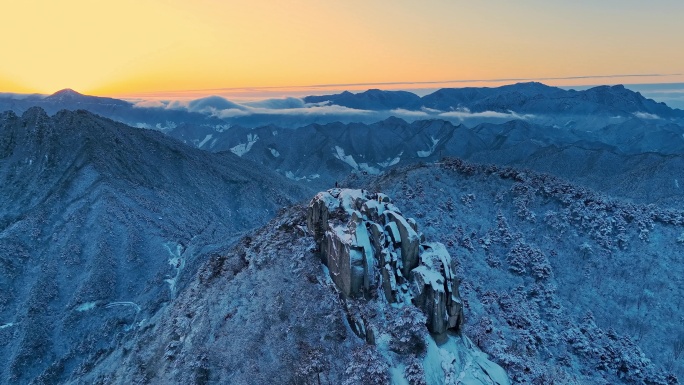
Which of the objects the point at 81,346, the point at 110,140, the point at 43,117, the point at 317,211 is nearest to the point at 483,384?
the point at 317,211

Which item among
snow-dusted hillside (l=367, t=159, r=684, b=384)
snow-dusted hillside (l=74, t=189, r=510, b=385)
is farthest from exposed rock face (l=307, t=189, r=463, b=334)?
A: snow-dusted hillside (l=367, t=159, r=684, b=384)

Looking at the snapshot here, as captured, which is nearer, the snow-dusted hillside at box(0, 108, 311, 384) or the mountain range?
the mountain range

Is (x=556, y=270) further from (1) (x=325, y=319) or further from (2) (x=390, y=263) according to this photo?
(1) (x=325, y=319)

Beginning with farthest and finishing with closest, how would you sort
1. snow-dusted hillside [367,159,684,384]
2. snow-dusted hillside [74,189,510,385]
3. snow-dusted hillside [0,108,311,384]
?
1. snow-dusted hillside [0,108,311,384]
2. snow-dusted hillside [367,159,684,384]
3. snow-dusted hillside [74,189,510,385]

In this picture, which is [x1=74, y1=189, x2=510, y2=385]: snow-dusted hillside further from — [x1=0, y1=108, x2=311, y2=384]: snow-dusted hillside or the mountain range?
[x1=0, y1=108, x2=311, y2=384]: snow-dusted hillside

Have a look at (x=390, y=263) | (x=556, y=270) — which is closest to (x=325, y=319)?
(x=390, y=263)

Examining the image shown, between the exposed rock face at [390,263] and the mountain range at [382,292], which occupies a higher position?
the exposed rock face at [390,263]

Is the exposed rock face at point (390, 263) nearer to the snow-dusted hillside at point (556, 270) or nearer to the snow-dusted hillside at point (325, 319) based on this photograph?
the snow-dusted hillside at point (325, 319)

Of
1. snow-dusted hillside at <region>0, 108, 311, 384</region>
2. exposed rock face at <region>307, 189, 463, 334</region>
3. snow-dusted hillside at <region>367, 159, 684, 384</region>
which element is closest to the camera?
exposed rock face at <region>307, 189, 463, 334</region>

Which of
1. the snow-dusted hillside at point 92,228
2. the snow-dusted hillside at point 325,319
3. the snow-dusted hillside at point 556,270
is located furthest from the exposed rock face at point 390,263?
the snow-dusted hillside at point 92,228
